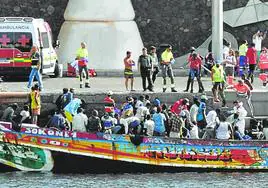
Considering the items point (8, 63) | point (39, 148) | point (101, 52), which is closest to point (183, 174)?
point (39, 148)

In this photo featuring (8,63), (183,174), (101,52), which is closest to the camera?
(183,174)

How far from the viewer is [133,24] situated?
220 ft

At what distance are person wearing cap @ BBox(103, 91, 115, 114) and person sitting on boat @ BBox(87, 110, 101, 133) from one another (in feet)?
2.89

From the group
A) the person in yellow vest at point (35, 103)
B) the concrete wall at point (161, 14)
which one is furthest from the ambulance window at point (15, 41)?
the concrete wall at point (161, 14)

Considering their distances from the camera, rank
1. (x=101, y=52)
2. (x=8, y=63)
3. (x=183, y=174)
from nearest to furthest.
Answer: (x=183, y=174) → (x=8, y=63) → (x=101, y=52)

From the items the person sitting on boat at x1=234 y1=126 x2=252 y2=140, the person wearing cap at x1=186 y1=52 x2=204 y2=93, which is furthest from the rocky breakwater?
the person sitting on boat at x1=234 y1=126 x2=252 y2=140

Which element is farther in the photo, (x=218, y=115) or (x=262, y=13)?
(x=262, y=13)

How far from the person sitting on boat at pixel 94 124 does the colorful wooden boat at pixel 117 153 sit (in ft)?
1.76

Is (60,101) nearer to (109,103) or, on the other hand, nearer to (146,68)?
(109,103)

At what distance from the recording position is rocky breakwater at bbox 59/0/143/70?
215ft

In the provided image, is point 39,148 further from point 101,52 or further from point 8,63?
point 101,52

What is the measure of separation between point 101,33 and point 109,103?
11.1 metres

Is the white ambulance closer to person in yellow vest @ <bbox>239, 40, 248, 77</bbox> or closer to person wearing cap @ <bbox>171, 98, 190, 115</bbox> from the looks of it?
person wearing cap @ <bbox>171, 98, 190, 115</bbox>

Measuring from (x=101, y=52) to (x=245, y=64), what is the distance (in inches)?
242
